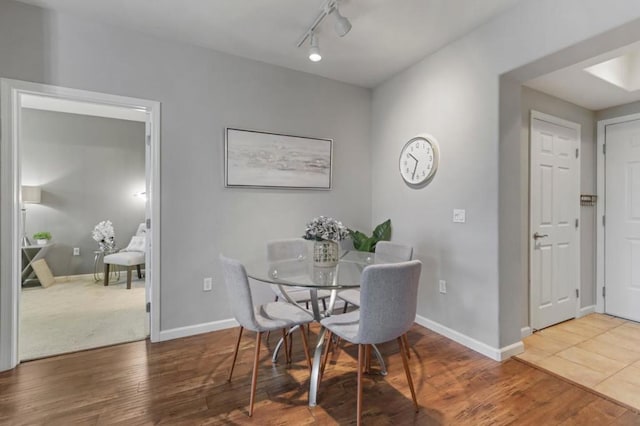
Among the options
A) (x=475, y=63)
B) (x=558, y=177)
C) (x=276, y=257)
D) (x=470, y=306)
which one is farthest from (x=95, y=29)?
(x=558, y=177)

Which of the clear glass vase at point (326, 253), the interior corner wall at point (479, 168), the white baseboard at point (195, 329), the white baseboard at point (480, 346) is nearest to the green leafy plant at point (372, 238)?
the interior corner wall at point (479, 168)

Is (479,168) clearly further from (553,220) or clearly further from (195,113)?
(195,113)

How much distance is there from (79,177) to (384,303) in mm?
5650

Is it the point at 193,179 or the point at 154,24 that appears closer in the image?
the point at 154,24

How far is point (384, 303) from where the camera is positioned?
5.18ft

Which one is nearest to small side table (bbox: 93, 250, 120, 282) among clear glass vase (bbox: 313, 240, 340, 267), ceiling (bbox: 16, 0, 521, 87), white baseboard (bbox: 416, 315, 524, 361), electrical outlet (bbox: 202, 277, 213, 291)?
electrical outlet (bbox: 202, 277, 213, 291)

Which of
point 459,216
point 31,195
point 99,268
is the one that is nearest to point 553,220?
point 459,216

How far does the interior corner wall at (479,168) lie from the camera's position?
212 centimetres

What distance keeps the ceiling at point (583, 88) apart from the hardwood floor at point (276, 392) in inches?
92.0

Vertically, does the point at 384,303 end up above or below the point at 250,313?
above

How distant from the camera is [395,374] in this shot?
213cm

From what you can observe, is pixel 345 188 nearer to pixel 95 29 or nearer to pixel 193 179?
pixel 193 179

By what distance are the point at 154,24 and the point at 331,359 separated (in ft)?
10.1

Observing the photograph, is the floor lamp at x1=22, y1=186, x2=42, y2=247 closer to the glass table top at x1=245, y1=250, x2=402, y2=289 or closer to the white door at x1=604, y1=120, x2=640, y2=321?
the glass table top at x1=245, y1=250, x2=402, y2=289
